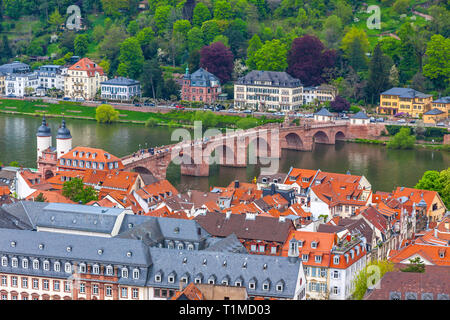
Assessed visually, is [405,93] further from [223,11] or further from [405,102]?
[223,11]

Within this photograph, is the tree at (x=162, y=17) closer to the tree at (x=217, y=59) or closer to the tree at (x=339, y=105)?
the tree at (x=217, y=59)

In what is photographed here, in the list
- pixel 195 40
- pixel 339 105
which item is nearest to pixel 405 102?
pixel 339 105

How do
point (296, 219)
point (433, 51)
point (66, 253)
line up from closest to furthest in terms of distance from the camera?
point (66, 253) < point (296, 219) < point (433, 51)

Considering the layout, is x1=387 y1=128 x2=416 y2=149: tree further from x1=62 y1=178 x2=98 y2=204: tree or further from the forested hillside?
x1=62 y1=178 x2=98 y2=204: tree
